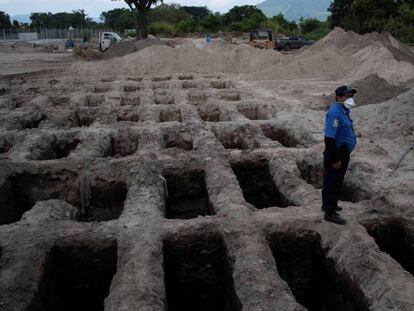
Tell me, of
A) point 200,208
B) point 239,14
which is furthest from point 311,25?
point 200,208

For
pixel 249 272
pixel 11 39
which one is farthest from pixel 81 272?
pixel 11 39

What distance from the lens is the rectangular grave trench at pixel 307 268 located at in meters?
5.19

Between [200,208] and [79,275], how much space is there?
3.01m

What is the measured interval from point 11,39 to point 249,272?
5064 centimetres

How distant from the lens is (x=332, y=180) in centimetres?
510

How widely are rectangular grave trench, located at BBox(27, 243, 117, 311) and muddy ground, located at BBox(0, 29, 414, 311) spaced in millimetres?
17

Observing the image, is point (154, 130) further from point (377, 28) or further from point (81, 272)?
point (377, 28)

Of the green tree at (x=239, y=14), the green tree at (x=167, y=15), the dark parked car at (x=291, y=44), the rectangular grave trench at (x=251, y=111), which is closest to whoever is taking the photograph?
the rectangular grave trench at (x=251, y=111)

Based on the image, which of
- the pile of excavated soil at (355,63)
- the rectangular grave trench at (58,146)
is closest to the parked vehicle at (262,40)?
the pile of excavated soil at (355,63)

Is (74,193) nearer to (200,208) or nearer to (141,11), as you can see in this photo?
(200,208)

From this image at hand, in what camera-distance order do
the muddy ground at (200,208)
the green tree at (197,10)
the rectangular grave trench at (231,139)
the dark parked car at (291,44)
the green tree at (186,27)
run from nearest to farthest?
the muddy ground at (200,208) → the rectangular grave trench at (231,139) → the dark parked car at (291,44) → the green tree at (186,27) → the green tree at (197,10)

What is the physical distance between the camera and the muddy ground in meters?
4.66

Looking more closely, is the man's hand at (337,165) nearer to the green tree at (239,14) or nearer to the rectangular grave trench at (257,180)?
the rectangular grave trench at (257,180)

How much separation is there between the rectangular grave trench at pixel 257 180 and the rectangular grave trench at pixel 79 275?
11.2 ft
